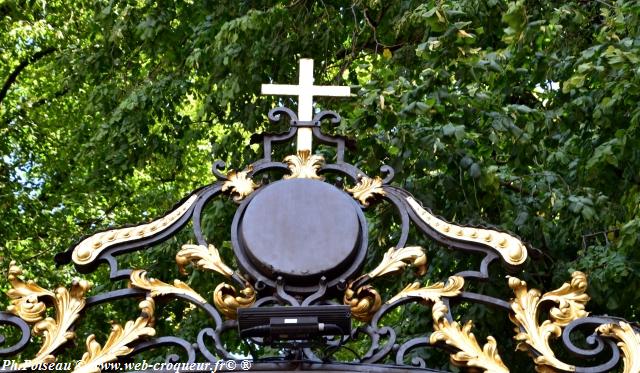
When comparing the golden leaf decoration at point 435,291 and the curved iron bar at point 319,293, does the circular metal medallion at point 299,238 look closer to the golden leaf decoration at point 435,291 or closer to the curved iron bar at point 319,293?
the curved iron bar at point 319,293

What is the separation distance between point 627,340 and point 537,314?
0.35 meters

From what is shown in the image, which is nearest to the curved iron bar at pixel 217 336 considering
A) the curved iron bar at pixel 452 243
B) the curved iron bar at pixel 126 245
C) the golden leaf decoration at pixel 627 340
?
the curved iron bar at pixel 126 245

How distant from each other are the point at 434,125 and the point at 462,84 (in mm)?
521

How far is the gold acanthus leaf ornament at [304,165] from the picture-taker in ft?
18.4

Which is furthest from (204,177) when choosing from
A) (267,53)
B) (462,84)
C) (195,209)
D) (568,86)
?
(195,209)

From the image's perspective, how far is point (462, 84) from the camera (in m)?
9.47

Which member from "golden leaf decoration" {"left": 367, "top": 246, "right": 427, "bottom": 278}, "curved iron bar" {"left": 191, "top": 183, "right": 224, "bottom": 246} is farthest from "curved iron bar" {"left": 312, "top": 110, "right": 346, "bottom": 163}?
"golden leaf decoration" {"left": 367, "top": 246, "right": 427, "bottom": 278}

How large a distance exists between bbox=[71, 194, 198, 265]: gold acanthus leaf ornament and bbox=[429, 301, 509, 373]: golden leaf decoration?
1114 millimetres

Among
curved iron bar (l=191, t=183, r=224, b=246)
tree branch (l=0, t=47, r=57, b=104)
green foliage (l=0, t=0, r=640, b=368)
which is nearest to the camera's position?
curved iron bar (l=191, t=183, r=224, b=246)

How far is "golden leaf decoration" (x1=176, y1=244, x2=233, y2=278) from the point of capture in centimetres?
537

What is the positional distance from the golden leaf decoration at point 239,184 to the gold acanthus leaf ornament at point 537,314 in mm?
1098

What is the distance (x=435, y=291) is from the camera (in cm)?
534

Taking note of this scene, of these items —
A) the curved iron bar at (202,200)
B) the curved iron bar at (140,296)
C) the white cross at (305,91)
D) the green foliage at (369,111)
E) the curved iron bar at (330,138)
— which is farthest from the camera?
the green foliage at (369,111)

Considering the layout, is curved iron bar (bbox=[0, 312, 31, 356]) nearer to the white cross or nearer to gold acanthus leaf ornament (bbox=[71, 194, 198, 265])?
gold acanthus leaf ornament (bbox=[71, 194, 198, 265])
